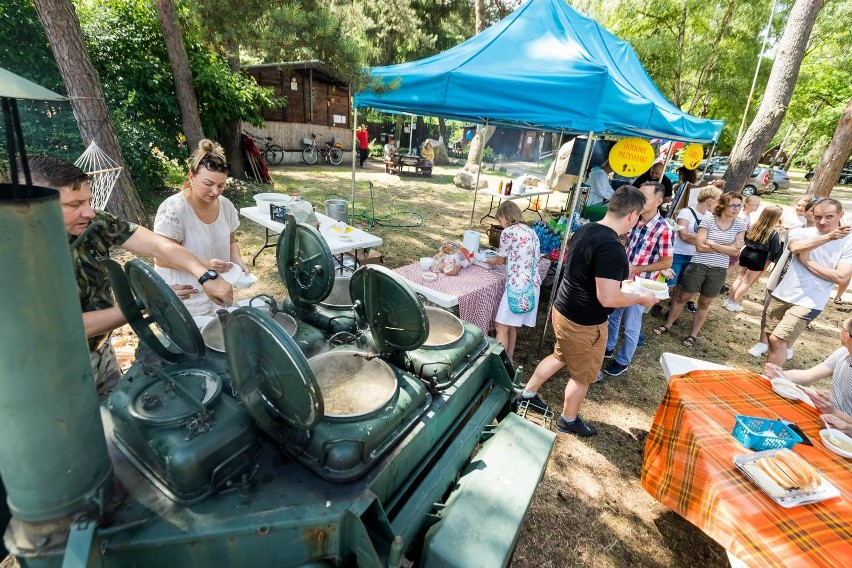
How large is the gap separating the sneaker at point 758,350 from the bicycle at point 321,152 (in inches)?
588

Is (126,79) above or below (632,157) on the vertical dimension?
above

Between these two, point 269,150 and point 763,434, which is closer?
point 763,434

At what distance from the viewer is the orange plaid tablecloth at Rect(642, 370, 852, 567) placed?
1.58 meters

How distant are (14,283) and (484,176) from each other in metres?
17.3

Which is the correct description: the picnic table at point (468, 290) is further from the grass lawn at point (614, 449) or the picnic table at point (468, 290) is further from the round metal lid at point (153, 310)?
the round metal lid at point (153, 310)

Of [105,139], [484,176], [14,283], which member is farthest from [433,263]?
[484,176]

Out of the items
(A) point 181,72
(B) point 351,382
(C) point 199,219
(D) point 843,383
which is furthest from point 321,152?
(D) point 843,383

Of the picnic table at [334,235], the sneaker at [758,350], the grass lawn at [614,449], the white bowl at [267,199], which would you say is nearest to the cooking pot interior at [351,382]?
the grass lawn at [614,449]

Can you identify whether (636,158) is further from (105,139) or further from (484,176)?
(484,176)

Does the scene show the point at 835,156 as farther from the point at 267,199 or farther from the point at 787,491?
the point at 267,199

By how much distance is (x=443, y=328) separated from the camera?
2.36 meters

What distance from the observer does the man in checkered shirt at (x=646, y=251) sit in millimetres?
3982

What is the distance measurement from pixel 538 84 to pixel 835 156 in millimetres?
8247

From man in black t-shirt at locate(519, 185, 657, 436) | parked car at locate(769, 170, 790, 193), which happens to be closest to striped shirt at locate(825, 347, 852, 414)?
man in black t-shirt at locate(519, 185, 657, 436)
